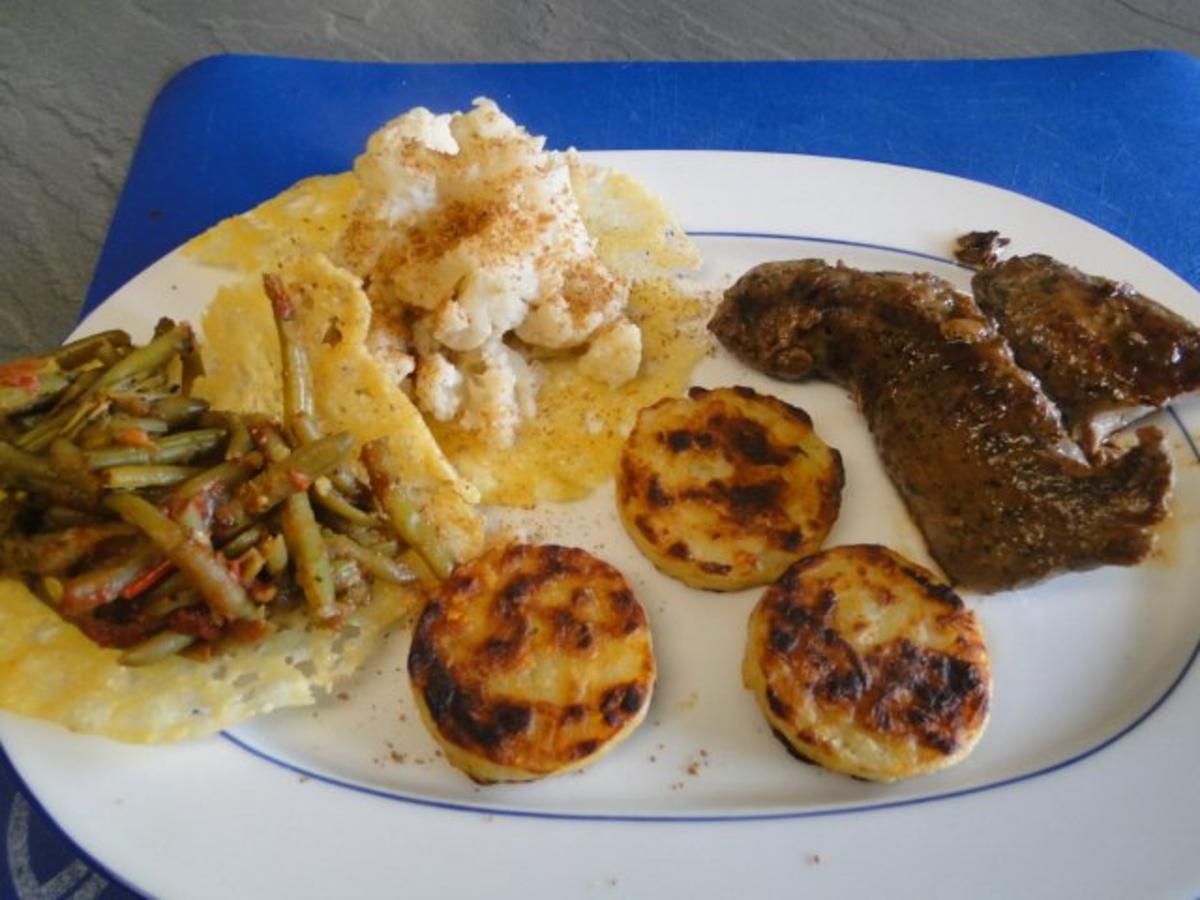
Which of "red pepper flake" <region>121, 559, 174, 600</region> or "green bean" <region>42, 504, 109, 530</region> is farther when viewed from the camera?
"green bean" <region>42, 504, 109, 530</region>

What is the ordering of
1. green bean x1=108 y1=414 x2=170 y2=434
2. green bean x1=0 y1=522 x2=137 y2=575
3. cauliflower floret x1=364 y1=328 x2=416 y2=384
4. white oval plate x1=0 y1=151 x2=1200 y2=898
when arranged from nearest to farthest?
white oval plate x1=0 y1=151 x2=1200 y2=898 < green bean x1=0 y1=522 x2=137 y2=575 < green bean x1=108 y1=414 x2=170 y2=434 < cauliflower floret x1=364 y1=328 x2=416 y2=384

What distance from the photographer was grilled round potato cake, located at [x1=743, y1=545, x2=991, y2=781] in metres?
2.48

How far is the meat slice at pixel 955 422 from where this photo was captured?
2.75 meters

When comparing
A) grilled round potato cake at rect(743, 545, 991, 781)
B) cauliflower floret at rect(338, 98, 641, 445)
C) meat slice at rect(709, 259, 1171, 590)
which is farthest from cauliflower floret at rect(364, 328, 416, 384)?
grilled round potato cake at rect(743, 545, 991, 781)

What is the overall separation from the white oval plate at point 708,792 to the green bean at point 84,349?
1044 millimetres

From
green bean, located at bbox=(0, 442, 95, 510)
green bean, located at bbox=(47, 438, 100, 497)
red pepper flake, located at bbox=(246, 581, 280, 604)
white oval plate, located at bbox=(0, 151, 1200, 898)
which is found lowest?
white oval plate, located at bbox=(0, 151, 1200, 898)

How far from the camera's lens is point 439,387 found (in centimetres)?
325

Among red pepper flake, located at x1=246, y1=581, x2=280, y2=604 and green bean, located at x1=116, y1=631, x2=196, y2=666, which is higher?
red pepper flake, located at x1=246, y1=581, x2=280, y2=604

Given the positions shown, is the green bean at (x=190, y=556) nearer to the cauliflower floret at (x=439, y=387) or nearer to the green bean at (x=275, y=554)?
the green bean at (x=275, y=554)

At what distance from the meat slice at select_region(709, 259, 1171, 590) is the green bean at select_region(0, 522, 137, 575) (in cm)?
194

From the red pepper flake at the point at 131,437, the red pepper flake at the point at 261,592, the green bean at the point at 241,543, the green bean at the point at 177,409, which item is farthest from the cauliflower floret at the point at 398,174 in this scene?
the red pepper flake at the point at 261,592

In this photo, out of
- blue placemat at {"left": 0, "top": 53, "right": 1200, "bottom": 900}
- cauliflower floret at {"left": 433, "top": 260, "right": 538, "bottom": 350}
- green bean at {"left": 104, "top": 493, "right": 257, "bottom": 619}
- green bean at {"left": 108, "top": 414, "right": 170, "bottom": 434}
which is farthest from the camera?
blue placemat at {"left": 0, "top": 53, "right": 1200, "bottom": 900}

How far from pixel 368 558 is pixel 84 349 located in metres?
1.12

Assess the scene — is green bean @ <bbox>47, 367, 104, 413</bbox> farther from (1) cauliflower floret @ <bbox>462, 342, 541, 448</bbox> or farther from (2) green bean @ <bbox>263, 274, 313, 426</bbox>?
(1) cauliflower floret @ <bbox>462, 342, 541, 448</bbox>
